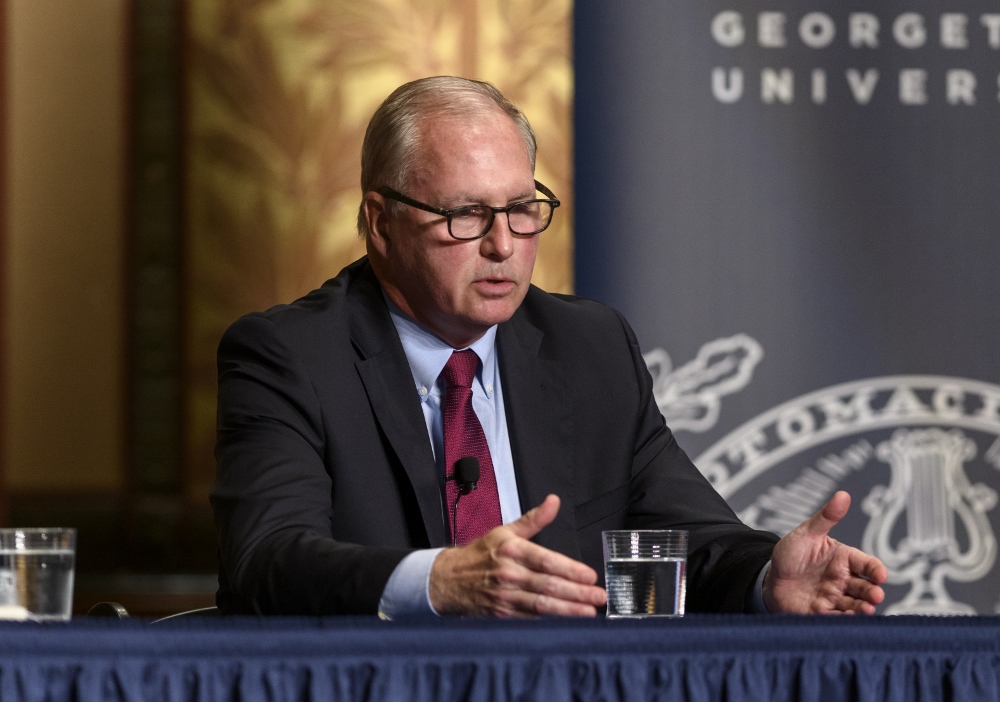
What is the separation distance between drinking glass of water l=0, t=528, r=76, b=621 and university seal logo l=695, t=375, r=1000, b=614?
181 centimetres

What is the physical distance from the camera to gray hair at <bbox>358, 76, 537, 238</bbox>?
2.12 metres

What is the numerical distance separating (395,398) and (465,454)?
0.46ft

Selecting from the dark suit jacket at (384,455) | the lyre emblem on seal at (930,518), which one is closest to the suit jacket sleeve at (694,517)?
the dark suit jacket at (384,455)

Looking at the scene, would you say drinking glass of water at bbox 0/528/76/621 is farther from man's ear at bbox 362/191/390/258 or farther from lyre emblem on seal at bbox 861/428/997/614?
lyre emblem on seal at bbox 861/428/997/614

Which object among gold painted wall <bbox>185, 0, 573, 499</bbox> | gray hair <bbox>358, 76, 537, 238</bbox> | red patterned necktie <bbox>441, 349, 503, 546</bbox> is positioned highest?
gold painted wall <bbox>185, 0, 573, 499</bbox>

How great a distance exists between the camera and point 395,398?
2.01 meters

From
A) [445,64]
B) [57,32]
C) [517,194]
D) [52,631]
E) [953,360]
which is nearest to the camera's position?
[52,631]

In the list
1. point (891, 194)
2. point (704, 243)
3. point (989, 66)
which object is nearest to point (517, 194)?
point (704, 243)

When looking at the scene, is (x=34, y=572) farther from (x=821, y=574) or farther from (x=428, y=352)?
(x=821, y=574)

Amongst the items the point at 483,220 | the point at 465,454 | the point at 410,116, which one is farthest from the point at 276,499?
the point at 410,116

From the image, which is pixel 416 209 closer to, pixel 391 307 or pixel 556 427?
pixel 391 307

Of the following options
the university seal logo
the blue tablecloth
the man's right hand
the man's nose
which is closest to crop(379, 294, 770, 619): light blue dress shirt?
the man's nose

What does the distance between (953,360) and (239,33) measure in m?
2.08

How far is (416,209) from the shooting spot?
2.09 m
